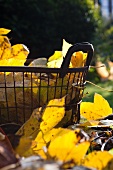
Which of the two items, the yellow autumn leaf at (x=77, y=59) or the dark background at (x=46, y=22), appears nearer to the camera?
the yellow autumn leaf at (x=77, y=59)

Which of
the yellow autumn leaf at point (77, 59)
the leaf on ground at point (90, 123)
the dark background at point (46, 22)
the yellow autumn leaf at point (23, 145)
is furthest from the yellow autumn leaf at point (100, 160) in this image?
the dark background at point (46, 22)

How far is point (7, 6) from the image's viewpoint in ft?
21.1

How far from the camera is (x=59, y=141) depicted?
0.65 metres

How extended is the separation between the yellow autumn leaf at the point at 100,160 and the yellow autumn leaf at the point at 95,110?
470 millimetres

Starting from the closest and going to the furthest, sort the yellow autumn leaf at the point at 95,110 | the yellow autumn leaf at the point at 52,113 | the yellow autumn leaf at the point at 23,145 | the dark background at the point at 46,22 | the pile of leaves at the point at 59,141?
the pile of leaves at the point at 59,141
the yellow autumn leaf at the point at 23,145
the yellow autumn leaf at the point at 52,113
the yellow autumn leaf at the point at 95,110
the dark background at the point at 46,22

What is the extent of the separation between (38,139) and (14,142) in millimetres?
161

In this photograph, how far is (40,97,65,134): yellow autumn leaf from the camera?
90 cm

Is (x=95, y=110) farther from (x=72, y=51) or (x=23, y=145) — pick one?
(x=23, y=145)

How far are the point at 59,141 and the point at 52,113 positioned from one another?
28 centimetres

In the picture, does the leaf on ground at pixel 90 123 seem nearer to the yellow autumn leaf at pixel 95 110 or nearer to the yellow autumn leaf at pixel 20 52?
the yellow autumn leaf at pixel 95 110

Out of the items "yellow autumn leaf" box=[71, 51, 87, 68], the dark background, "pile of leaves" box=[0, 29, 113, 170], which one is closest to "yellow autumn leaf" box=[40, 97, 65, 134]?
"pile of leaves" box=[0, 29, 113, 170]

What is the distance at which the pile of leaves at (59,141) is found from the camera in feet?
2.15

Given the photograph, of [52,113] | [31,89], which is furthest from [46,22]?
[52,113]

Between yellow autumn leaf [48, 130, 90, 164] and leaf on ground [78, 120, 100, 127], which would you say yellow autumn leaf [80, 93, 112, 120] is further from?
yellow autumn leaf [48, 130, 90, 164]
